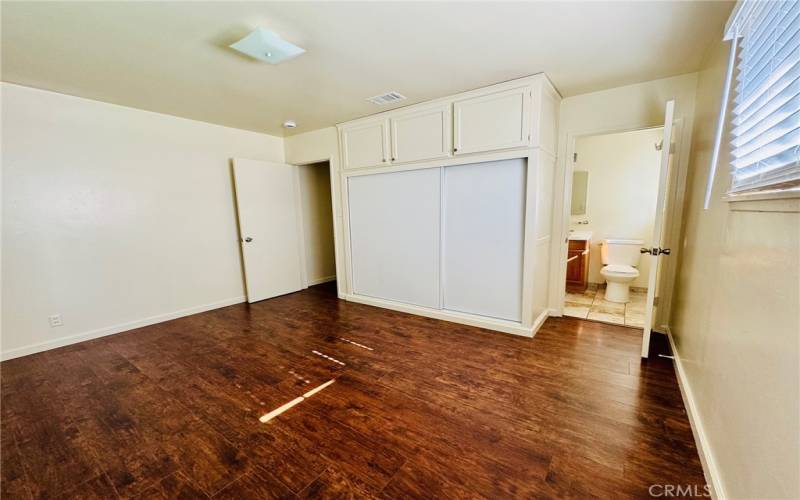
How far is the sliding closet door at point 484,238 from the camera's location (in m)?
2.79

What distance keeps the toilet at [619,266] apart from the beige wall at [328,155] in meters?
3.49

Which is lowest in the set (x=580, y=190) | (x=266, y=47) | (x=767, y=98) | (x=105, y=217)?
(x=105, y=217)

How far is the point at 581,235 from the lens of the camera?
421cm

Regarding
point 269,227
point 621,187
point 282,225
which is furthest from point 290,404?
point 621,187

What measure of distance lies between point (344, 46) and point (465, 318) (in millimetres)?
2642

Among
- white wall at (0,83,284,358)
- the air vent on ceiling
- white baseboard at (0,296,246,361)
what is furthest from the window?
white baseboard at (0,296,246,361)

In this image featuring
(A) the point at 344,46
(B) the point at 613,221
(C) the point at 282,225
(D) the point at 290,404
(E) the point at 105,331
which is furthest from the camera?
(C) the point at 282,225

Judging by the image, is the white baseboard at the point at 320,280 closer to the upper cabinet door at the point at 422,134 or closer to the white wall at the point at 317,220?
the white wall at the point at 317,220

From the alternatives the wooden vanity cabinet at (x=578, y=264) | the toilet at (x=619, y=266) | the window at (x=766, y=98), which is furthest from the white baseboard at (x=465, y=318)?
the window at (x=766, y=98)

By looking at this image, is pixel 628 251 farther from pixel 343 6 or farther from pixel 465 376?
pixel 343 6

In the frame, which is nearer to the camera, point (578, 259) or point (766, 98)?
point (766, 98)

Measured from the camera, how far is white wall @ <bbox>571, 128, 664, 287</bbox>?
3895 millimetres

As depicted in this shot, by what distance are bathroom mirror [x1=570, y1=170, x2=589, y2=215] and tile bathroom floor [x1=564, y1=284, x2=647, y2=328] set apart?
1.23 m

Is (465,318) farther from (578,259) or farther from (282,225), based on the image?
(282,225)
